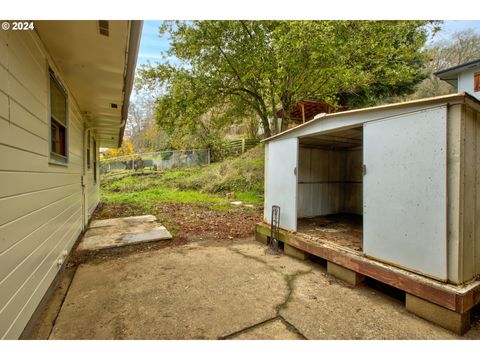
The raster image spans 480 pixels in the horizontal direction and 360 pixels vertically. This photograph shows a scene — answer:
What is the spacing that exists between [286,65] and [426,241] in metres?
6.09

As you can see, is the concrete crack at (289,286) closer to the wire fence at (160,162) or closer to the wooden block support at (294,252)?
the wooden block support at (294,252)

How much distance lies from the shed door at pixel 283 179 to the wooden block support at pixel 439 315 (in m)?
1.69

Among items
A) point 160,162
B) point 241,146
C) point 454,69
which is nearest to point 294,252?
point 454,69

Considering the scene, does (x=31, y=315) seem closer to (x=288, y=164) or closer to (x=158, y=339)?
(x=158, y=339)

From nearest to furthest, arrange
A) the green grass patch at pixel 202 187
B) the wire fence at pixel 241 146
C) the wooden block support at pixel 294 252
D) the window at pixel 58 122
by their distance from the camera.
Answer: the window at pixel 58 122, the wooden block support at pixel 294 252, the green grass patch at pixel 202 187, the wire fence at pixel 241 146

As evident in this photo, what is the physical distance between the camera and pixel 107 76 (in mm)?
3223

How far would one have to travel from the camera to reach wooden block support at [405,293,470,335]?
1.87 meters

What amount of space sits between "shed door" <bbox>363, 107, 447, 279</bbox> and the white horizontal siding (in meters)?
3.20

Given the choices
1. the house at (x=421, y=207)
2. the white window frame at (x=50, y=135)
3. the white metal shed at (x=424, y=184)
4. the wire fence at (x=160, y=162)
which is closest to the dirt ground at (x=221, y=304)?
the house at (x=421, y=207)

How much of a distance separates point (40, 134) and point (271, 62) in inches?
249

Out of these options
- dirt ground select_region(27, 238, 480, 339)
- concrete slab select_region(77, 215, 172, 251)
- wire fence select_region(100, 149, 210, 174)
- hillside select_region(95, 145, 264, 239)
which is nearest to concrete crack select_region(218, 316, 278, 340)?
dirt ground select_region(27, 238, 480, 339)

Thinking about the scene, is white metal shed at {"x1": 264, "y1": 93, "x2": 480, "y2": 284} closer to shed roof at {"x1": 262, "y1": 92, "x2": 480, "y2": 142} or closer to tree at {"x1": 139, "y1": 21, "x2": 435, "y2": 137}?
shed roof at {"x1": 262, "y1": 92, "x2": 480, "y2": 142}

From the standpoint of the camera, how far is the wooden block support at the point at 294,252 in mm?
3438
